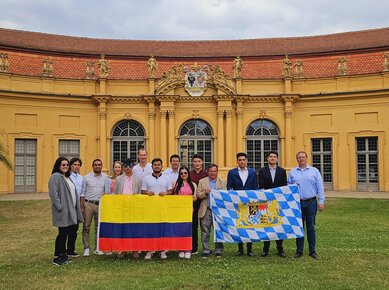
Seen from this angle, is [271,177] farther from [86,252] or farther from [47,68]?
[47,68]

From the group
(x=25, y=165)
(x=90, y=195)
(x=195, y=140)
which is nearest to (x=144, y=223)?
(x=90, y=195)

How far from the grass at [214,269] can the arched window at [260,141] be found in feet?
52.8

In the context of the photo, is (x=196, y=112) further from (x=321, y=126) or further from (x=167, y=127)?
(x=321, y=126)

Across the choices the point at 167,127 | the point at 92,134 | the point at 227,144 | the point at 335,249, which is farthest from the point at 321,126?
the point at 335,249

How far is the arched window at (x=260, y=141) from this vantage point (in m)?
27.6

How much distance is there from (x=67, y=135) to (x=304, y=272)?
21683 mm

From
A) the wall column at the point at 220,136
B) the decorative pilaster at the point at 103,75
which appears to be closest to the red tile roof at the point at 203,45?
the decorative pilaster at the point at 103,75

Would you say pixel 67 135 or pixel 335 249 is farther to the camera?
pixel 67 135

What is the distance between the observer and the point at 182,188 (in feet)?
29.0

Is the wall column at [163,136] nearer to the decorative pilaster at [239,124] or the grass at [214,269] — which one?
the decorative pilaster at [239,124]

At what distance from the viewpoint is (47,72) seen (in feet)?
87.6

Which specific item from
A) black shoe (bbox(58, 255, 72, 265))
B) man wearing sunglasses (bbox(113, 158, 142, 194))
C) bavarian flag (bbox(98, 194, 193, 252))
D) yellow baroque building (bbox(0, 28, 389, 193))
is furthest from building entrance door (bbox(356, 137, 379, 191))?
black shoe (bbox(58, 255, 72, 265))

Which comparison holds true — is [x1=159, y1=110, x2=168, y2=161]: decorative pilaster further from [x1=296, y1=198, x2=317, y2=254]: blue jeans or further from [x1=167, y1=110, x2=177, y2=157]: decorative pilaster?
[x1=296, y1=198, x2=317, y2=254]: blue jeans

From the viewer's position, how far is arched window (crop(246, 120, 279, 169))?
27641 millimetres
